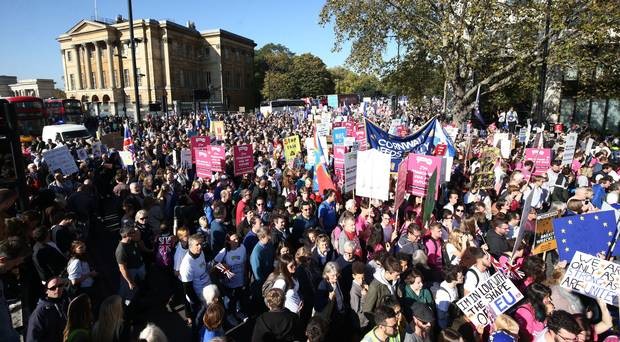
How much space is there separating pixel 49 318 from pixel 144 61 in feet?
208

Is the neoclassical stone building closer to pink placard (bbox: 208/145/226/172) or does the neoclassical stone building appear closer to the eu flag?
pink placard (bbox: 208/145/226/172)

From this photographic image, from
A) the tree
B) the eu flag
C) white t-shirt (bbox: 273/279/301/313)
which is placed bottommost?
white t-shirt (bbox: 273/279/301/313)

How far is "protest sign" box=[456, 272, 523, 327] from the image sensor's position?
12.3 ft

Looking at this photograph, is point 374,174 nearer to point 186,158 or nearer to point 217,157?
point 217,157

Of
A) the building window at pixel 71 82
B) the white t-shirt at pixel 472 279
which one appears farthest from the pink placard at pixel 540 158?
the building window at pixel 71 82

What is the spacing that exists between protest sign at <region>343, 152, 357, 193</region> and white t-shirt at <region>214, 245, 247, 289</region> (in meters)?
2.67

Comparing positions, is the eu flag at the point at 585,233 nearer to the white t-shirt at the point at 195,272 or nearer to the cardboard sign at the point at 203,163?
the white t-shirt at the point at 195,272

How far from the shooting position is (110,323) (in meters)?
3.32

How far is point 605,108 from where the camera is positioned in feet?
79.3

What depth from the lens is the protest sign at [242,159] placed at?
30.4 ft

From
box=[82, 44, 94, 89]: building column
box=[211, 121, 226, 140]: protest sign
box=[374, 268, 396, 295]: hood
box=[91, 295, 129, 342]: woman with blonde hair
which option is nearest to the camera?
box=[91, 295, 129, 342]: woman with blonde hair

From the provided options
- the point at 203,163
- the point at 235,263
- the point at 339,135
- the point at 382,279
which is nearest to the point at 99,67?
the point at 339,135

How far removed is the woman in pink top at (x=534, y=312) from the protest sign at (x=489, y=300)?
0.17m

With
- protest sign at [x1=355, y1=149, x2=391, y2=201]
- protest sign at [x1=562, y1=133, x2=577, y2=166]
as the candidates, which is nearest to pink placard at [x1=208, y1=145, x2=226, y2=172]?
protest sign at [x1=355, y1=149, x2=391, y2=201]
